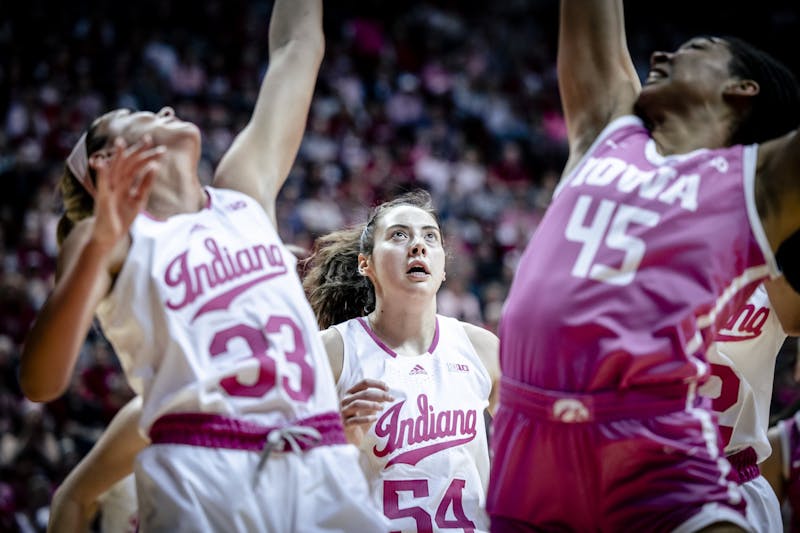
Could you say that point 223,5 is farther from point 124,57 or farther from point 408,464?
point 408,464

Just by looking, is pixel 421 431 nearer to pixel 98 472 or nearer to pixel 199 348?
pixel 98 472

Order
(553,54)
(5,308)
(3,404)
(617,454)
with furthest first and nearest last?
(553,54)
(5,308)
(3,404)
(617,454)

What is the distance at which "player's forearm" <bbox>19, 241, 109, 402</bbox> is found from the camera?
259 centimetres

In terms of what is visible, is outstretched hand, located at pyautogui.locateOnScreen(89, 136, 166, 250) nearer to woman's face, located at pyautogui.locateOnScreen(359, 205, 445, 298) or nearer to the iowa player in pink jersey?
the iowa player in pink jersey

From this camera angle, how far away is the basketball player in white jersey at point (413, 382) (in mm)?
3674

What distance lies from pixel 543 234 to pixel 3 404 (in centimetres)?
635

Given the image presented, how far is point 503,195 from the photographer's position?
13.7 m

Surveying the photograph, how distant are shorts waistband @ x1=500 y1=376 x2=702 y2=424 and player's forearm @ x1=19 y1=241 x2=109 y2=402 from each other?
49.1 inches

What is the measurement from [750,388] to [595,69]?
1.63 meters

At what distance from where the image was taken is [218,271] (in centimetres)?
281

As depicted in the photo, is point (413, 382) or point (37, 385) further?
point (413, 382)

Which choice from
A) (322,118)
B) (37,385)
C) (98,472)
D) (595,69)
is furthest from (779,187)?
(322,118)

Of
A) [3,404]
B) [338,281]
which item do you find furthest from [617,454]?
[3,404]

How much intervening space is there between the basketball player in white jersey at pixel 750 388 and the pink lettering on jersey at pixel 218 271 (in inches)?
74.4
